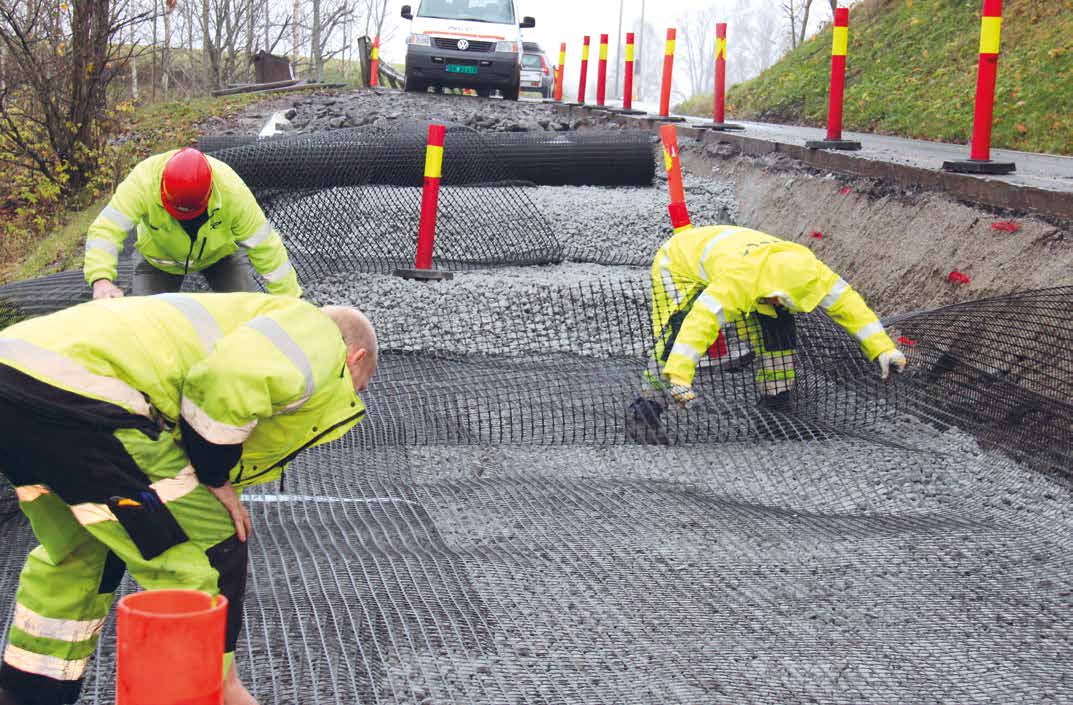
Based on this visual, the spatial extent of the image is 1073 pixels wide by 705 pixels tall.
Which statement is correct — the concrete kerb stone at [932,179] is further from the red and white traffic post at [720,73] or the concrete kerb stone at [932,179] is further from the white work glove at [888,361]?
the red and white traffic post at [720,73]

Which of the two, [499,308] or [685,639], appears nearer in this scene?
[685,639]

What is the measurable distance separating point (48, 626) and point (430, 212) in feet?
17.7

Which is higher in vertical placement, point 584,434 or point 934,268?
point 934,268

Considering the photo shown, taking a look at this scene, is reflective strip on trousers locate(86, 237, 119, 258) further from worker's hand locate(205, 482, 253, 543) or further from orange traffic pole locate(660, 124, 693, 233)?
orange traffic pole locate(660, 124, 693, 233)

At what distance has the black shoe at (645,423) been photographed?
16.8ft

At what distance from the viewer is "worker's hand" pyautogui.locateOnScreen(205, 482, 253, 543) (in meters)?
2.45

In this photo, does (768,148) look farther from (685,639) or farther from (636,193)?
(685,639)

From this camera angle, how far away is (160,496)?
234cm

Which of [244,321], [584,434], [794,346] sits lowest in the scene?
[584,434]

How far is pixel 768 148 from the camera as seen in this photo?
9.88 m

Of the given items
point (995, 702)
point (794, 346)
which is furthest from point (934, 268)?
point (995, 702)

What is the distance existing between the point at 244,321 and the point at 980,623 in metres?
2.19

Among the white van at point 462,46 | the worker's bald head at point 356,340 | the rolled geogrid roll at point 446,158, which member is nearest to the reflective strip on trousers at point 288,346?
the worker's bald head at point 356,340

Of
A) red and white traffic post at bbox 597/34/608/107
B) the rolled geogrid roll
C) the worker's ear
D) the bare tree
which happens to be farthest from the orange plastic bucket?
red and white traffic post at bbox 597/34/608/107
